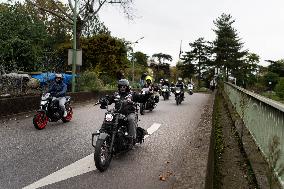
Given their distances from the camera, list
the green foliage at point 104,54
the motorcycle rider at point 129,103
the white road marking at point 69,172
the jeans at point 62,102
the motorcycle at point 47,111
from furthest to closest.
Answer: the green foliage at point 104,54 < the jeans at point 62,102 < the motorcycle at point 47,111 < the motorcycle rider at point 129,103 < the white road marking at point 69,172

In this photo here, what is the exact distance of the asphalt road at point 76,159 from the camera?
629 centimetres

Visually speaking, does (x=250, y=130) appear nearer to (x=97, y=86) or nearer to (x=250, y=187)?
(x=250, y=187)

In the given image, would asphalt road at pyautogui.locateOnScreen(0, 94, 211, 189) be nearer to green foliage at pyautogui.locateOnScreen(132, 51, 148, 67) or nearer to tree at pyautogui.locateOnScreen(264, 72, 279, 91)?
green foliage at pyautogui.locateOnScreen(132, 51, 148, 67)

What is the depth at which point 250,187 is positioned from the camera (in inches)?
220

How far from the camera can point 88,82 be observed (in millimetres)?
29156

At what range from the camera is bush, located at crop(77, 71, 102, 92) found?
28.1 metres

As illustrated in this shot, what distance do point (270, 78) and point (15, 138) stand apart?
146 meters

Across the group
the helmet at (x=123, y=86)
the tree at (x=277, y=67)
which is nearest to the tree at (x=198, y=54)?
the tree at (x=277, y=67)

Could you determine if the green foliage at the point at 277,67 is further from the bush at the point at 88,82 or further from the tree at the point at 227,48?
the bush at the point at 88,82

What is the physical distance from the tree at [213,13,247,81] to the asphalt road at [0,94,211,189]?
84865 mm

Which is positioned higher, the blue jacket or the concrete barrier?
the blue jacket

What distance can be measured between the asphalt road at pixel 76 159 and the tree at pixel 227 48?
84.9 metres

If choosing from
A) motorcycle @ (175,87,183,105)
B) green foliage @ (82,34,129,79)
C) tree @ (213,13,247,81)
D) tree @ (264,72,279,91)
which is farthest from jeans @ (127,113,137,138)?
tree @ (264,72,279,91)

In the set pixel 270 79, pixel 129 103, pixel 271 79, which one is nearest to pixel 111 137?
pixel 129 103
